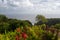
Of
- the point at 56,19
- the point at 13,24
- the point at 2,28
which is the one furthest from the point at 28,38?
the point at 56,19

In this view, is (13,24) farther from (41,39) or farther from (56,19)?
(41,39)

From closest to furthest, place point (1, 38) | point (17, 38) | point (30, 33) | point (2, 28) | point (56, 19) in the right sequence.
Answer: point (1, 38) → point (17, 38) → point (30, 33) → point (2, 28) → point (56, 19)

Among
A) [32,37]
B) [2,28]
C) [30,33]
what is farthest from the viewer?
[2,28]

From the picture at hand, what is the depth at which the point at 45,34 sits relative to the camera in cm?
1077

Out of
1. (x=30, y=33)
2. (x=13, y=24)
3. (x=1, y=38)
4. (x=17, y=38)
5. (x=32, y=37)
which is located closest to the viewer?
(x=1, y=38)

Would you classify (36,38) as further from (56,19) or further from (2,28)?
(56,19)

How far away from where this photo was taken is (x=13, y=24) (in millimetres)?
20984

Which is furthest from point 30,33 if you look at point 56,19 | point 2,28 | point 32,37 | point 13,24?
point 56,19

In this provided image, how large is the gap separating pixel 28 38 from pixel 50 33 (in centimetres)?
112

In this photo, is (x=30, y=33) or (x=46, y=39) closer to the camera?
(x=46, y=39)

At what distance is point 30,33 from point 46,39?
4.35 ft

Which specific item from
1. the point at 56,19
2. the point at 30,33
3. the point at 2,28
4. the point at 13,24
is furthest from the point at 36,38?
the point at 56,19

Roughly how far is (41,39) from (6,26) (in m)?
9.81

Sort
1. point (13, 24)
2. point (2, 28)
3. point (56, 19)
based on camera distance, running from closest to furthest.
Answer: point (2, 28) < point (13, 24) < point (56, 19)
